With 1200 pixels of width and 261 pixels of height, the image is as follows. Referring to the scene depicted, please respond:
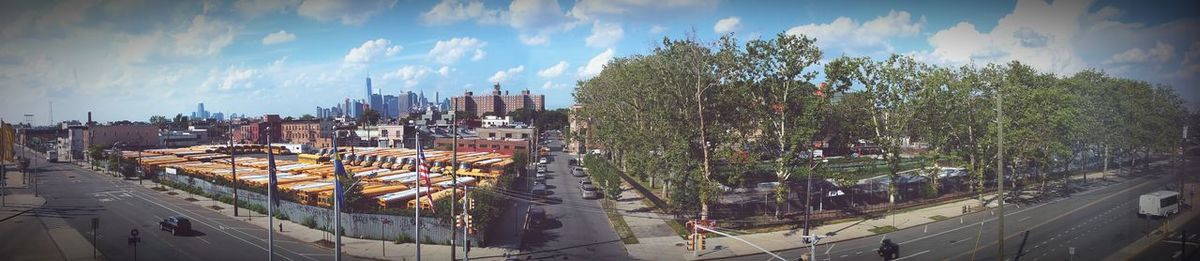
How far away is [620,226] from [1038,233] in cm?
2246

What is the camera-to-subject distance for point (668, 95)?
115 feet

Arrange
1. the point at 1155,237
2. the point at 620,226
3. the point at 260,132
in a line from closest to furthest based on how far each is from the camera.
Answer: the point at 1155,237 < the point at 620,226 < the point at 260,132

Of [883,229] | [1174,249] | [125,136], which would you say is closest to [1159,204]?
[1174,249]

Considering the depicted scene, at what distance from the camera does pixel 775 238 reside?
29.7 m

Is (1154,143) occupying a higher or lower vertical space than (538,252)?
higher

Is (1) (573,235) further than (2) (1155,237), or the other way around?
(1) (573,235)

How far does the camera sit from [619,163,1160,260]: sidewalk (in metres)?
26.8

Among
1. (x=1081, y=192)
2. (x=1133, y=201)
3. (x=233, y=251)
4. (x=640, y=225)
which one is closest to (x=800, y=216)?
(x=640, y=225)

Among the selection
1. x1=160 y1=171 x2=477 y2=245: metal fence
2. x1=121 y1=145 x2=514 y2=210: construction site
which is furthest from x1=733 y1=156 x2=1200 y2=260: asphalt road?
x1=121 y1=145 x2=514 y2=210: construction site

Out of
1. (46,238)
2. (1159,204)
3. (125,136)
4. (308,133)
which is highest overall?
(308,133)

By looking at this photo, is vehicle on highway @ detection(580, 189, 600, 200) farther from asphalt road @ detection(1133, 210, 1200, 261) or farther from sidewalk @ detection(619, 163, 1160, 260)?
asphalt road @ detection(1133, 210, 1200, 261)

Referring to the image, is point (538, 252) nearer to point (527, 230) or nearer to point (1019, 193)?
point (527, 230)

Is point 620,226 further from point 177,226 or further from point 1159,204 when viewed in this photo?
point 1159,204

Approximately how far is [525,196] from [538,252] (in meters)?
18.3
